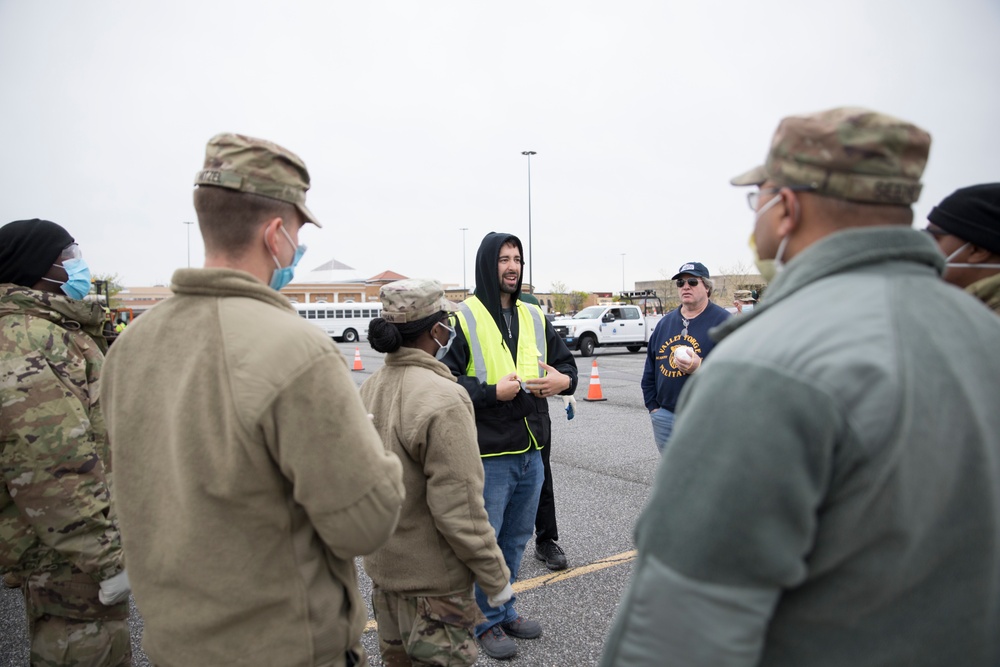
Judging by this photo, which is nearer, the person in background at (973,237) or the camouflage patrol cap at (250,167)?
the camouflage patrol cap at (250,167)

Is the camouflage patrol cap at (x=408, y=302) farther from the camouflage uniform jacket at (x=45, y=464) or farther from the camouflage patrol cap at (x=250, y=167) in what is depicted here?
the camouflage uniform jacket at (x=45, y=464)

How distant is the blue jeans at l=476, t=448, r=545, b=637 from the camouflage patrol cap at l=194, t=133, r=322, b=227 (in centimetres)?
203

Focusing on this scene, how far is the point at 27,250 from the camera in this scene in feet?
9.39

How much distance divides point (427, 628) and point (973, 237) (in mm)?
2550

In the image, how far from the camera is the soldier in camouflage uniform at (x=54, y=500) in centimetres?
241

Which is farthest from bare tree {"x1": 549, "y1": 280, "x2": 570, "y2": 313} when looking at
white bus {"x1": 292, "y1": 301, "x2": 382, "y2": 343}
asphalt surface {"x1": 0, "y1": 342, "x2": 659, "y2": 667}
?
asphalt surface {"x1": 0, "y1": 342, "x2": 659, "y2": 667}

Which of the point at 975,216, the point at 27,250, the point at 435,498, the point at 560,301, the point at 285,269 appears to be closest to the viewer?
the point at 285,269

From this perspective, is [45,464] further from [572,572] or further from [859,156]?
[572,572]

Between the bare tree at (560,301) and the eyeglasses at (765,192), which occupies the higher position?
the eyeglasses at (765,192)

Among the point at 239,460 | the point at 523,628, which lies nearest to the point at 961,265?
the point at 239,460

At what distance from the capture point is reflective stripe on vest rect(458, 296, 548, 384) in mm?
3531

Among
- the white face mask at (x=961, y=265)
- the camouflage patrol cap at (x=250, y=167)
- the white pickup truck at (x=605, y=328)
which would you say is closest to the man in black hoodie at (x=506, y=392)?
the camouflage patrol cap at (x=250, y=167)

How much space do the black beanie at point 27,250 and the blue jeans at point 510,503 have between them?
7.85ft

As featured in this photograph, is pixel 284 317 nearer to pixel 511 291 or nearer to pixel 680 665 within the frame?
pixel 680 665
